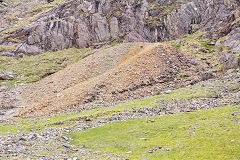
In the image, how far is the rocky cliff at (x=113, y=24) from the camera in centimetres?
9094

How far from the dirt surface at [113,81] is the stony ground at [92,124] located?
5.28 m

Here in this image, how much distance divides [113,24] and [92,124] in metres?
76.3

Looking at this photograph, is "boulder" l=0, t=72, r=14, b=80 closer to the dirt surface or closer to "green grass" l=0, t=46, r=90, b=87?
"green grass" l=0, t=46, r=90, b=87

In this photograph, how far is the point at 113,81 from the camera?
43.0m

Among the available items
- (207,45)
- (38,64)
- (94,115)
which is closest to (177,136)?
(94,115)

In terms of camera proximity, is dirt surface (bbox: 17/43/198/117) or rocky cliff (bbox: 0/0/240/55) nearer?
dirt surface (bbox: 17/43/198/117)

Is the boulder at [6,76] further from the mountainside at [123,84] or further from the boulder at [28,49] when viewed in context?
the boulder at [28,49]

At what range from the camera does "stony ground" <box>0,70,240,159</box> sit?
1593cm

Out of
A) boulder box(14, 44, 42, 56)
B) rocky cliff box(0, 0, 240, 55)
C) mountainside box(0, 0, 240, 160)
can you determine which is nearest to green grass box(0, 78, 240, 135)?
mountainside box(0, 0, 240, 160)

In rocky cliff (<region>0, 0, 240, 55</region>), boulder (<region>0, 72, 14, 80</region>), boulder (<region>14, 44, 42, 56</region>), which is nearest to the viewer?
boulder (<region>0, 72, 14, 80</region>)

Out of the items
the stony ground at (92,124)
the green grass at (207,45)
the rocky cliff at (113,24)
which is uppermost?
the rocky cliff at (113,24)

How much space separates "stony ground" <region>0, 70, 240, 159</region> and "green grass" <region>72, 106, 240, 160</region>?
185 cm

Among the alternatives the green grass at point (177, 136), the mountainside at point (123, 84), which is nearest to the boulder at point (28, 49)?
the mountainside at point (123, 84)

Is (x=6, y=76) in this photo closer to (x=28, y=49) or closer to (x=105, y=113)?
(x=28, y=49)
